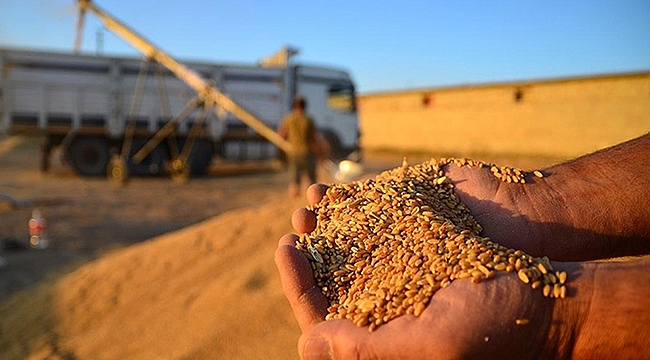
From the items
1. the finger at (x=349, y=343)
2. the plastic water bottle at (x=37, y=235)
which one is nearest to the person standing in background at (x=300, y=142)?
the plastic water bottle at (x=37, y=235)

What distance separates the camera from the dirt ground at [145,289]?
3.67 metres

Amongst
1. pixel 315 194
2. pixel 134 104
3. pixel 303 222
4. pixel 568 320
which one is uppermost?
pixel 134 104

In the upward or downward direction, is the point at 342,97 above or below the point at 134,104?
above

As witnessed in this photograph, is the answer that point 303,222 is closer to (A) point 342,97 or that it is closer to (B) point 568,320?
(B) point 568,320

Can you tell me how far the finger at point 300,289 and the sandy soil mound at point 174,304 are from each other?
1.26 m

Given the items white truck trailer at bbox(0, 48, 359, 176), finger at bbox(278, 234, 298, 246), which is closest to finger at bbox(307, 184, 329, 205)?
finger at bbox(278, 234, 298, 246)

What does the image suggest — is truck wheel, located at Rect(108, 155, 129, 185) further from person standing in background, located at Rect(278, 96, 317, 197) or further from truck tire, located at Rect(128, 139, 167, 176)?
person standing in background, located at Rect(278, 96, 317, 197)

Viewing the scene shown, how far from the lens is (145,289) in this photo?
4.98m

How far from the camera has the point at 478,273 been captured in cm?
163

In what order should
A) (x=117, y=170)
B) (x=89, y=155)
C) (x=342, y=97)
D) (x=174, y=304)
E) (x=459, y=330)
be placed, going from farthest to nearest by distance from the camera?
(x=342, y=97) < (x=89, y=155) < (x=117, y=170) < (x=174, y=304) < (x=459, y=330)

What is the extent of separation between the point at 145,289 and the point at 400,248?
3497mm

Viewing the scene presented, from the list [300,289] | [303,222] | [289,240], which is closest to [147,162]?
[303,222]

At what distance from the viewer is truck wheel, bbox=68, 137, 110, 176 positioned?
50.2ft

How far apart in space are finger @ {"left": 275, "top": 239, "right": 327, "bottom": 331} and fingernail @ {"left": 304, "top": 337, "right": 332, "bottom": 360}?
0.24 meters
